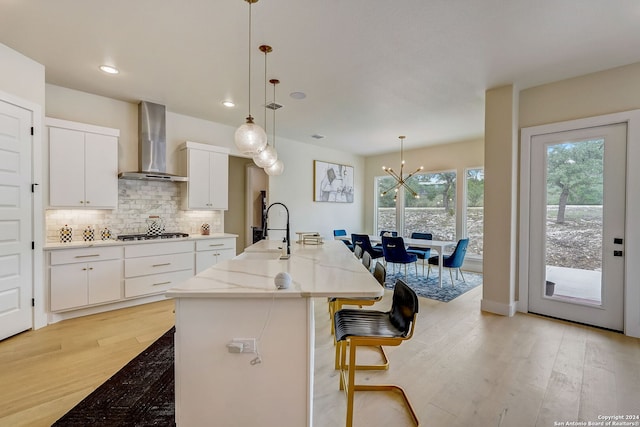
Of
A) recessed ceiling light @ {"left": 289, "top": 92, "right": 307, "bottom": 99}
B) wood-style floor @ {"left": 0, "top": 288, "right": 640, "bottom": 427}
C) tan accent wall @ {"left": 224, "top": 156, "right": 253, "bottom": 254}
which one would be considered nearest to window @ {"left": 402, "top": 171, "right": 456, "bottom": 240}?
wood-style floor @ {"left": 0, "top": 288, "right": 640, "bottom": 427}

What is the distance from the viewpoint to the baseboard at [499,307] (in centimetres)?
343

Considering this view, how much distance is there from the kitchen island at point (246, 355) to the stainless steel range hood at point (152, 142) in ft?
10.2

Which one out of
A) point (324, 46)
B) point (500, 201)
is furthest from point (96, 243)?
point (500, 201)

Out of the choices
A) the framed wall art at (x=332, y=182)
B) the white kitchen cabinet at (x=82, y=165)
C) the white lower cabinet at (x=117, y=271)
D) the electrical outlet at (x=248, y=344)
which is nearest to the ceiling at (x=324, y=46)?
the white kitchen cabinet at (x=82, y=165)

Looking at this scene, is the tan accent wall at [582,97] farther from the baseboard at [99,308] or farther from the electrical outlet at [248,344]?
the baseboard at [99,308]

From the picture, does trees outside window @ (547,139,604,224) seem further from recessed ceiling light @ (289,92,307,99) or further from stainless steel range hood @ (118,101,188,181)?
stainless steel range hood @ (118,101,188,181)

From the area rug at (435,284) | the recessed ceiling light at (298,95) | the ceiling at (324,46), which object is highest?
the recessed ceiling light at (298,95)

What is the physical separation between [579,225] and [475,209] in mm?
2936

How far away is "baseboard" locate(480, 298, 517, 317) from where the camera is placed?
3.43m

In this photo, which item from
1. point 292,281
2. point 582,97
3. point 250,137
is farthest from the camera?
point 582,97

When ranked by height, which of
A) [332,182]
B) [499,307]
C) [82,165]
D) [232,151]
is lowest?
[499,307]

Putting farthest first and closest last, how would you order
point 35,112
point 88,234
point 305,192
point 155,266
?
1. point 305,192
2. point 155,266
3. point 88,234
4. point 35,112

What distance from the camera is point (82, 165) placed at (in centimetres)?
348

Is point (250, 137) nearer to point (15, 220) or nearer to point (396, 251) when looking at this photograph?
point (15, 220)
